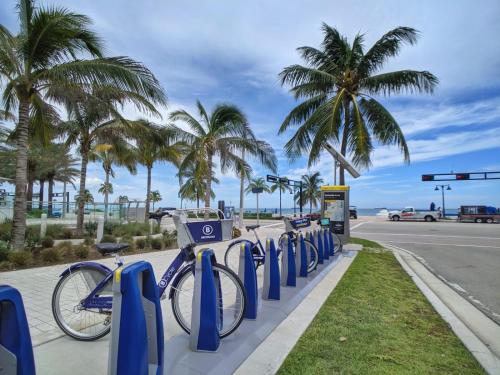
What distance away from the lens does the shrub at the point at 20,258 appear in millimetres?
7445

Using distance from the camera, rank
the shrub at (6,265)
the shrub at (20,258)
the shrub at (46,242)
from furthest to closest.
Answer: the shrub at (46,242) → the shrub at (20,258) → the shrub at (6,265)

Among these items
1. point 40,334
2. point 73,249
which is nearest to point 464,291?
point 40,334

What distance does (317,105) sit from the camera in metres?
14.3

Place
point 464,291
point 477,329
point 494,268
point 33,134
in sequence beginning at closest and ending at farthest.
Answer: point 477,329, point 464,291, point 494,268, point 33,134

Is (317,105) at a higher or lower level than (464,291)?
higher

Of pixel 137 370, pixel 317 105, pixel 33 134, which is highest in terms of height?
pixel 317 105

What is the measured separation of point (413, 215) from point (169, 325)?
3598 centimetres

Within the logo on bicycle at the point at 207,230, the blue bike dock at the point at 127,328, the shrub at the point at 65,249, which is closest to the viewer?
the blue bike dock at the point at 127,328

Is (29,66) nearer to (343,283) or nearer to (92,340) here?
(92,340)

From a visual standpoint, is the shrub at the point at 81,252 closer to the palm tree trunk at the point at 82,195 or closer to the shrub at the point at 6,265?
the shrub at the point at 6,265

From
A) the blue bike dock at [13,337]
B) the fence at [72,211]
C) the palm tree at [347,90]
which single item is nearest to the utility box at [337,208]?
the palm tree at [347,90]

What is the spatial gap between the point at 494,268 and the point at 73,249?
1147 cm

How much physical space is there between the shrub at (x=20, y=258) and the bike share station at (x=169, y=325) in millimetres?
4711

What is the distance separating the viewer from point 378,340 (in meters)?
3.73
